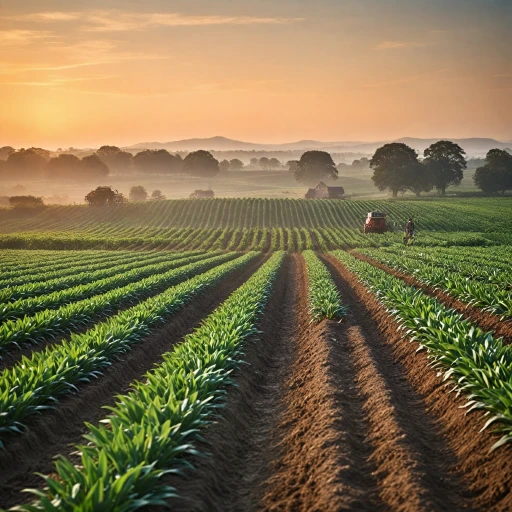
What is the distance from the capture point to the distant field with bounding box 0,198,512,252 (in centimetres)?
5447

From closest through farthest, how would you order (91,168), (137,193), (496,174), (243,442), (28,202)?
(243,442), (28,202), (496,174), (137,193), (91,168)

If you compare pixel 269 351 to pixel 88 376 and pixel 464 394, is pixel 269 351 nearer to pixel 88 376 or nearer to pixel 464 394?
pixel 88 376

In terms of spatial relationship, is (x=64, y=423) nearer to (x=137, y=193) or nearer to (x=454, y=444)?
(x=454, y=444)

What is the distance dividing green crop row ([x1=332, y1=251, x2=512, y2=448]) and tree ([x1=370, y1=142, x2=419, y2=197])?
92896mm

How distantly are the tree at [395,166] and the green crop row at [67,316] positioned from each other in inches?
3412

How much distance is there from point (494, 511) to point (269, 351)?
8075 millimetres

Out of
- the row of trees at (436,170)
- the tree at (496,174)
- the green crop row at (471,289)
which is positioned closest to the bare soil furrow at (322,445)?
the green crop row at (471,289)

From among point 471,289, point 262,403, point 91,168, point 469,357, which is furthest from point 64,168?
point 469,357

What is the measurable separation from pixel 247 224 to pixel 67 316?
206ft

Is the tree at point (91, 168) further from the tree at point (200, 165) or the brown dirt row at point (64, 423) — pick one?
the brown dirt row at point (64, 423)

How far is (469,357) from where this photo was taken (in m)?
8.04

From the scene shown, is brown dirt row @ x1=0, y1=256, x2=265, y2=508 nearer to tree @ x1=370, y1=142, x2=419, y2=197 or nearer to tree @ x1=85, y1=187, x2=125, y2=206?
tree @ x1=85, y1=187, x2=125, y2=206

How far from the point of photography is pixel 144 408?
6488mm

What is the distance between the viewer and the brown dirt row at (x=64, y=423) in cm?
658
